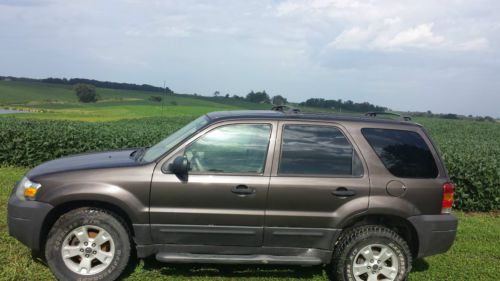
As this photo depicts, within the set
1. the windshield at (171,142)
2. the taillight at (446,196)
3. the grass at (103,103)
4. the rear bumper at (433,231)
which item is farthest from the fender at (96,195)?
the grass at (103,103)

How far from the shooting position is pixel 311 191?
4.18 m

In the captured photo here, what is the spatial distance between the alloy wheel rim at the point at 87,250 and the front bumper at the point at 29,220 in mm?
296

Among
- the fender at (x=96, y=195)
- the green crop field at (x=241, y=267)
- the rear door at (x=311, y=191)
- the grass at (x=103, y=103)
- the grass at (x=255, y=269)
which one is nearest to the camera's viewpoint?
the fender at (x=96, y=195)

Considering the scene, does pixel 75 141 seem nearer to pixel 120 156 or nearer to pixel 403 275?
pixel 120 156

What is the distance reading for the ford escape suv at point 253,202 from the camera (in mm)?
4105

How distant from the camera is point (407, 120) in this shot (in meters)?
4.80

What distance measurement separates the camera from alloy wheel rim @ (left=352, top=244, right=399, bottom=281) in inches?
171

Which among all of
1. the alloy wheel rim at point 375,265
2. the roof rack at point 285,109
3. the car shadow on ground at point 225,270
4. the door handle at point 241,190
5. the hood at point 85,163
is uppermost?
the roof rack at point 285,109

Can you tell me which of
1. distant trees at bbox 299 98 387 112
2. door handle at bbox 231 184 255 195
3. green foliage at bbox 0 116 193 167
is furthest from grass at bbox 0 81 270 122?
door handle at bbox 231 184 255 195

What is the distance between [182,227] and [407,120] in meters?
2.80

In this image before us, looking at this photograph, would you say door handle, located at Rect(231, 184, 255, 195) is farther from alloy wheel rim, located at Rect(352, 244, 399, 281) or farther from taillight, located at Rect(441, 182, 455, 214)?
taillight, located at Rect(441, 182, 455, 214)

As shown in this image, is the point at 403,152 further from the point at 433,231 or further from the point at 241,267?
the point at 241,267

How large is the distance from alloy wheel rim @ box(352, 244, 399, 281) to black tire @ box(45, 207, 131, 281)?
2375mm

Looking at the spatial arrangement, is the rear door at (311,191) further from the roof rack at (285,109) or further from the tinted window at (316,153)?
the roof rack at (285,109)
